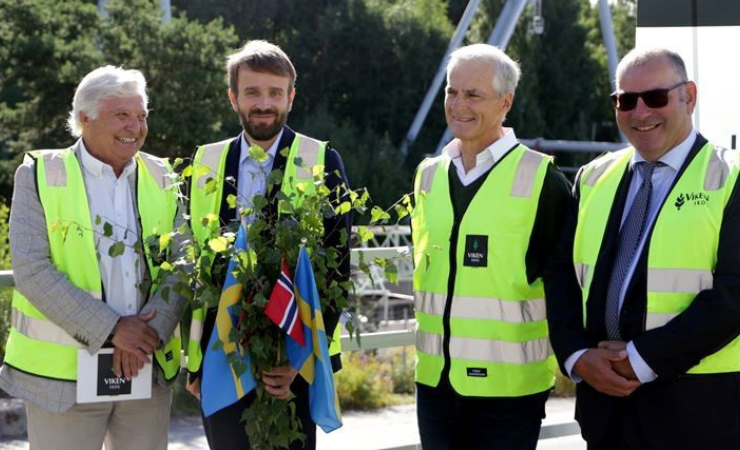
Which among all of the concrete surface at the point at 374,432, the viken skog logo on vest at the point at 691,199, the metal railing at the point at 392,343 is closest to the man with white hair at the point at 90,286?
the metal railing at the point at 392,343

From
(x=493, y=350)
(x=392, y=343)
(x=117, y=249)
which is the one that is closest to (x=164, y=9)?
(x=392, y=343)

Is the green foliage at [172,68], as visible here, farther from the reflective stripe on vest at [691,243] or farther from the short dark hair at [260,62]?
the reflective stripe on vest at [691,243]

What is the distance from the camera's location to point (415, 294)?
16.1ft

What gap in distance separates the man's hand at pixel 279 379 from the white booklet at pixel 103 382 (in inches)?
27.4

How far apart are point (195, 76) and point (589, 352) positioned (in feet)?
73.3

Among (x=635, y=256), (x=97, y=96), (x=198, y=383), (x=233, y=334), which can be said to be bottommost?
(x=198, y=383)

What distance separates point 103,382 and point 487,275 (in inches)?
61.2

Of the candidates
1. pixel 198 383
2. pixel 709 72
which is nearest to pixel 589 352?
pixel 198 383

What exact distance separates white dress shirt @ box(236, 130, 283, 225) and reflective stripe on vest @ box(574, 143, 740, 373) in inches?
58.6

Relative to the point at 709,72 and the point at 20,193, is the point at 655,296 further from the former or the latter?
the point at 20,193

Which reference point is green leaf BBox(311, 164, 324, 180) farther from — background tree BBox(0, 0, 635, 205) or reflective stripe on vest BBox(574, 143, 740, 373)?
background tree BBox(0, 0, 635, 205)

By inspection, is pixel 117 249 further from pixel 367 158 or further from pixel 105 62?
pixel 367 158

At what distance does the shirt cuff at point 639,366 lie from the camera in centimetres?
413

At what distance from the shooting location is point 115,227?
4.63 metres
